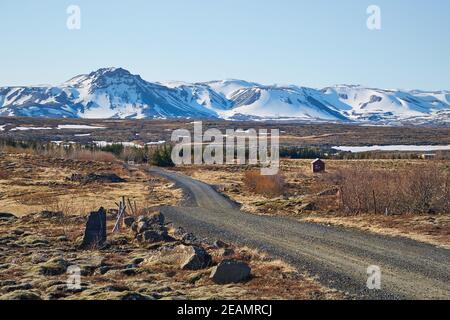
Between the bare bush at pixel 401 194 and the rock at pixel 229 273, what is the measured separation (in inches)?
479

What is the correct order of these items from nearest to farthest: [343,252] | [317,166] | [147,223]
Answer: [343,252] < [147,223] < [317,166]

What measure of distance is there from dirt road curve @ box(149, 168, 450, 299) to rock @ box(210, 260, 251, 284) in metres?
1.97

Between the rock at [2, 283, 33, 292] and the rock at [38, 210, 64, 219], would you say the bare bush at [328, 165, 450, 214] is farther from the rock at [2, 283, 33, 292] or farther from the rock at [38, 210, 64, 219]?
the rock at [2, 283, 33, 292]

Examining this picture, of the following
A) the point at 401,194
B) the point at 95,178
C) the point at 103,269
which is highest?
the point at 401,194

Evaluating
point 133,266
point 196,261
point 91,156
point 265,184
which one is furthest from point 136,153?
point 196,261

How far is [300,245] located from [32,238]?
10016 millimetres

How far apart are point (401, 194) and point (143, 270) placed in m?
13.8

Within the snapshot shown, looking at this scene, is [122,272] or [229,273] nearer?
[229,273]

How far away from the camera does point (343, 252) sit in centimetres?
1739

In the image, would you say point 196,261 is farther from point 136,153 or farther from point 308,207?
point 136,153

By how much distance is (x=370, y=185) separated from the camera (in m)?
26.2
